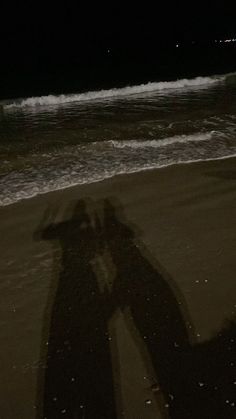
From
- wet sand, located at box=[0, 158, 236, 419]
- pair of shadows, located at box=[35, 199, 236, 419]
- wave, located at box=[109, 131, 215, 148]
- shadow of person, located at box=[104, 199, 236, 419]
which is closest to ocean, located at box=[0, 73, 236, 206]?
wave, located at box=[109, 131, 215, 148]

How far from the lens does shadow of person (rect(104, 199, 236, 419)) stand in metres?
2.99

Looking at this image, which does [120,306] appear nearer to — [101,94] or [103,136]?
[103,136]

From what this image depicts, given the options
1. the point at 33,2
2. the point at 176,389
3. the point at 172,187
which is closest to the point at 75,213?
the point at 172,187

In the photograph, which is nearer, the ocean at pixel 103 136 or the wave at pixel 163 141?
the ocean at pixel 103 136

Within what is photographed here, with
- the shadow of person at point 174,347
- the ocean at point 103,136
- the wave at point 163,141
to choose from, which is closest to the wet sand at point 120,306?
the shadow of person at point 174,347

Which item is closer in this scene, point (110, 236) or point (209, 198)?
point (110, 236)

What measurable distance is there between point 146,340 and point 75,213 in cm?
291

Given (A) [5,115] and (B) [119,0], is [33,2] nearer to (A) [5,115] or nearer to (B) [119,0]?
(B) [119,0]

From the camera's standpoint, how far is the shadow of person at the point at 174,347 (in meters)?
2.99

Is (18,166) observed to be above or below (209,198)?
above

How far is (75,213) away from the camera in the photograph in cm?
608

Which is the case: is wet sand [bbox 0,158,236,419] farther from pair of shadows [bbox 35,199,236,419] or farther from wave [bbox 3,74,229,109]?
wave [bbox 3,74,229,109]

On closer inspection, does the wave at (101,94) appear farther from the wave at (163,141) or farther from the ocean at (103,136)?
the wave at (163,141)

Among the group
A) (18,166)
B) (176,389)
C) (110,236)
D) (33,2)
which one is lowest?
(176,389)
